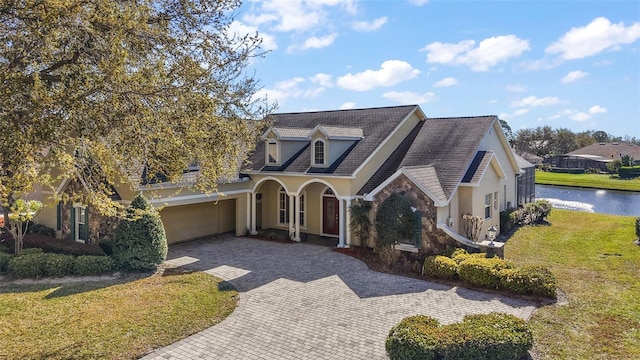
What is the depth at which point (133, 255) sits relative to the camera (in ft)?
52.1

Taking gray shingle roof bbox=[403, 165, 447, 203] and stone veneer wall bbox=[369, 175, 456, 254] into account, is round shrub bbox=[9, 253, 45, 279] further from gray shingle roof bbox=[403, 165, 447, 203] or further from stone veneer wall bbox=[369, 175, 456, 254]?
gray shingle roof bbox=[403, 165, 447, 203]

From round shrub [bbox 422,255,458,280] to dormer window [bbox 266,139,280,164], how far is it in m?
11.3

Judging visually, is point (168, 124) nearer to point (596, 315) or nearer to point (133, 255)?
point (133, 255)

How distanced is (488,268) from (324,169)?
10216mm

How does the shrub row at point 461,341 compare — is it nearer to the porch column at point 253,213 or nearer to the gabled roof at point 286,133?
the gabled roof at point 286,133

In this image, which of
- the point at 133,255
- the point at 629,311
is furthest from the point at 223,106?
the point at 629,311

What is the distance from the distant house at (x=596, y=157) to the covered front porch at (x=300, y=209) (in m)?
71.4

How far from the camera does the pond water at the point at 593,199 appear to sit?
36.5 meters

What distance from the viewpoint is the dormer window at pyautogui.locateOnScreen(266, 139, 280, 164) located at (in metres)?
23.4

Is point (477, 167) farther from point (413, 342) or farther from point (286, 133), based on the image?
point (413, 342)

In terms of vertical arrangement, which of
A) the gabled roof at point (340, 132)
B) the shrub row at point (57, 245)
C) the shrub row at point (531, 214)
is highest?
the gabled roof at point (340, 132)

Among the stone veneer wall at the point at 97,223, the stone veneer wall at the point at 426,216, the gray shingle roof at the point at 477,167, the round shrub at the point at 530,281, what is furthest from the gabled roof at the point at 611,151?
the stone veneer wall at the point at 97,223

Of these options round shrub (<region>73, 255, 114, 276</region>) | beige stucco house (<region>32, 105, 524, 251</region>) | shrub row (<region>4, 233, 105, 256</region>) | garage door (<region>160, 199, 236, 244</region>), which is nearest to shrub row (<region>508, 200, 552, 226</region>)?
beige stucco house (<region>32, 105, 524, 251</region>)

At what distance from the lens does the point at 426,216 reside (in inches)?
663
